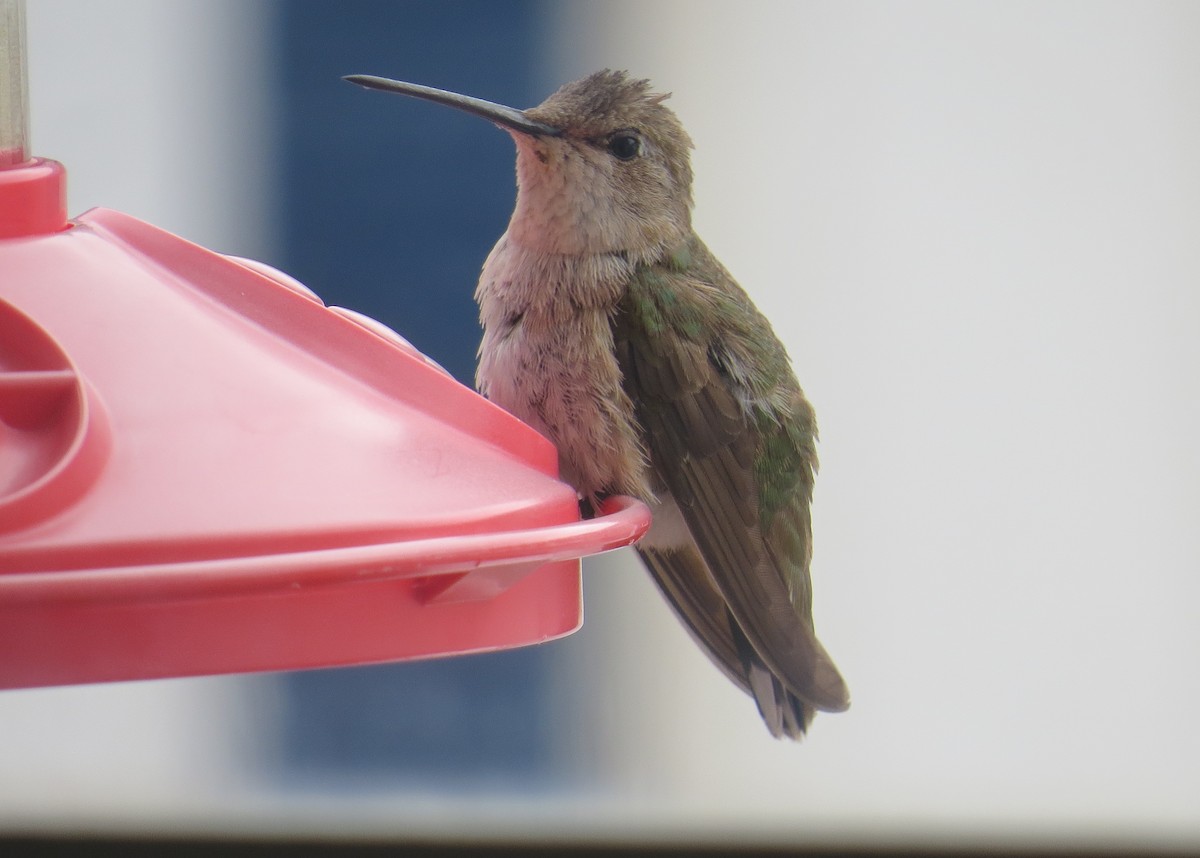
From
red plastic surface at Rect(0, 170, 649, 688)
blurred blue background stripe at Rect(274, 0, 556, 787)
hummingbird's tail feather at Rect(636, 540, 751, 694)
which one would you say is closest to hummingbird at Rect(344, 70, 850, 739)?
hummingbird's tail feather at Rect(636, 540, 751, 694)

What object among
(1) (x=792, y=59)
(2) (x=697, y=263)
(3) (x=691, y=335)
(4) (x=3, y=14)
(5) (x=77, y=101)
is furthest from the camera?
(1) (x=792, y=59)

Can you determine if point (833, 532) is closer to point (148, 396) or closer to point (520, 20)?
point (520, 20)

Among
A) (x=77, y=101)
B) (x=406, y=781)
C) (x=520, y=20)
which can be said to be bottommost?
(x=406, y=781)

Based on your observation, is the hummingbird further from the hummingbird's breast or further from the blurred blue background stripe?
the blurred blue background stripe

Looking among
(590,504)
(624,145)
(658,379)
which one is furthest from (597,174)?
(590,504)

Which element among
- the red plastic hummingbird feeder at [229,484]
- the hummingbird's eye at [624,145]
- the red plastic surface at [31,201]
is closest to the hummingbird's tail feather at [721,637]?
the hummingbird's eye at [624,145]

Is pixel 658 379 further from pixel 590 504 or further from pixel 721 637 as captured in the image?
pixel 721 637

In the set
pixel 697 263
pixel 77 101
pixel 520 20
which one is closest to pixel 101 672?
pixel 697 263
